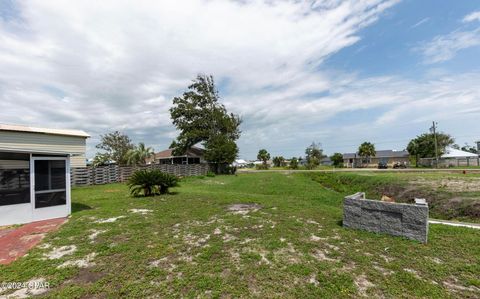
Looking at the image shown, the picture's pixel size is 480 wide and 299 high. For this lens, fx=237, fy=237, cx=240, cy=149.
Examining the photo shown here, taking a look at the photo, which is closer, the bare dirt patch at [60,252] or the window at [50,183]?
the bare dirt patch at [60,252]

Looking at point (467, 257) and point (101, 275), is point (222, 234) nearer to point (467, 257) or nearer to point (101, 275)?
point (101, 275)

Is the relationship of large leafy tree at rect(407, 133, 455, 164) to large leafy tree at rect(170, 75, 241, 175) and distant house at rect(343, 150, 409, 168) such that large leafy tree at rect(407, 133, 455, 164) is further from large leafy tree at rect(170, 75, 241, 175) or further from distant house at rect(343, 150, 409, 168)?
large leafy tree at rect(170, 75, 241, 175)

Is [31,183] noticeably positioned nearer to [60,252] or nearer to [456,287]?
[60,252]

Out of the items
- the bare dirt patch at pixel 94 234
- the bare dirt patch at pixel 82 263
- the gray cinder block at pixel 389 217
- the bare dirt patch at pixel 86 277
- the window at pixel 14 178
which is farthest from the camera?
the window at pixel 14 178

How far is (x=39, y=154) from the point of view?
6.89 metres

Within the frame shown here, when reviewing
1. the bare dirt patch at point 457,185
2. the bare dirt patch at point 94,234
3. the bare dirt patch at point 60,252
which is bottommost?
the bare dirt patch at point 60,252

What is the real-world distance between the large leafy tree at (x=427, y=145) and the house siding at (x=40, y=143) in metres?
47.5

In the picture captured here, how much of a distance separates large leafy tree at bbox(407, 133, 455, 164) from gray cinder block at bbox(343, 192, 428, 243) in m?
43.8

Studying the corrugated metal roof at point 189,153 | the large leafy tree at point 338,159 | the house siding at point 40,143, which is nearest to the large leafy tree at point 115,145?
the corrugated metal roof at point 189,153

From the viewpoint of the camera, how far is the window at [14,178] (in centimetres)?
639

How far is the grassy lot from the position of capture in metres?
2.99

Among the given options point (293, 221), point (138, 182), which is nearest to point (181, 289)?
point (293, 221)

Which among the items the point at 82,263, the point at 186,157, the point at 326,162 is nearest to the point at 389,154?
the point at 326,162

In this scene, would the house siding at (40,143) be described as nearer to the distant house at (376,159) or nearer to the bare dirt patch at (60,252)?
the bare dirt patch at (60,252)
